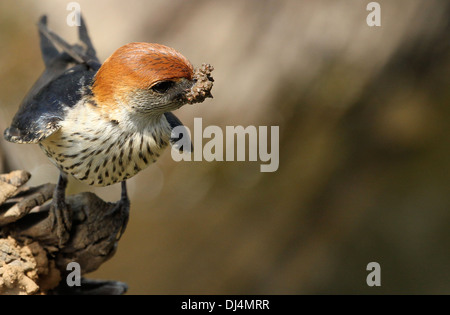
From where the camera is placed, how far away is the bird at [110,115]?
230 cm

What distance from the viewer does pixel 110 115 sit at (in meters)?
2.47

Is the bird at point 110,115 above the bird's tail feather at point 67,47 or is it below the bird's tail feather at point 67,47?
below

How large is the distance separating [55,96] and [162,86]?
0.71 meters

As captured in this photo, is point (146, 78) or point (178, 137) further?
point (178, 137)

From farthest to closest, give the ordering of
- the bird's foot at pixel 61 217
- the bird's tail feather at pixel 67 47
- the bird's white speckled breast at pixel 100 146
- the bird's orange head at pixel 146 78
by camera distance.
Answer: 1. the bird's tail feather at pixel 67 47
2. the bird's foot at pixel 61 217
3. the bird's white speckled breast at pixel 100 146
4. the bird's orange head at pixel 146 78

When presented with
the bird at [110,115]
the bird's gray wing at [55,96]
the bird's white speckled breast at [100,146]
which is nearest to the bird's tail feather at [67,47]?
the bird's gray wing at [55,96]

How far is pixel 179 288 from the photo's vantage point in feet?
16.5

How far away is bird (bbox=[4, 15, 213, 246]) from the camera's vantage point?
90.5 inches

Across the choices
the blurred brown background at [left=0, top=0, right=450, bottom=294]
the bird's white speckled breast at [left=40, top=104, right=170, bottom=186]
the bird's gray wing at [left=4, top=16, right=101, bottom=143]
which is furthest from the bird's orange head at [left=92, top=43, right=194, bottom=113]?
the blurred brown background at [left=0, top=0, right=450, bottom=294]

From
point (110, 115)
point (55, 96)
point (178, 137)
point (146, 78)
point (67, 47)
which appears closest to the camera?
point (146, 78)

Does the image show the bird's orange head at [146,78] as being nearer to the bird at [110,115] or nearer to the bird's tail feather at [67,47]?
the bird at [110,115]

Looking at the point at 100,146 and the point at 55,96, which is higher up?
the point at 55,96

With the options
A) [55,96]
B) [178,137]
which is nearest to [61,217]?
[55,96]

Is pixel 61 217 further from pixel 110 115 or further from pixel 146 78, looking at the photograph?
pixel 146 78
